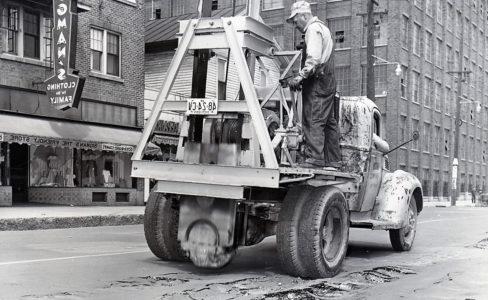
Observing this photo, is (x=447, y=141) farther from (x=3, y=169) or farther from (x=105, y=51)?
(x=3, y=169)

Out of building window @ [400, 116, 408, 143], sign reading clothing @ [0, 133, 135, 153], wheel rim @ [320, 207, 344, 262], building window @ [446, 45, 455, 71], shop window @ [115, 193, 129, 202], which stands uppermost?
building window @ [446, 45, 455, 71]

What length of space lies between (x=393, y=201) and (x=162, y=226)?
375 cm

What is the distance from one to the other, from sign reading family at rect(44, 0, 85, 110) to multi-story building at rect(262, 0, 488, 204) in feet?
75.3

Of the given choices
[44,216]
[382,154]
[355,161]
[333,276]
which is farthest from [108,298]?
[44,216]

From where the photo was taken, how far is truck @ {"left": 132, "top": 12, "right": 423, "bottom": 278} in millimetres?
6512

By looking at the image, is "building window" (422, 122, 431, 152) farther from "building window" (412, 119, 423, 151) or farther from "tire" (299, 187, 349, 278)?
"tire" (299, 187, 349, 278)

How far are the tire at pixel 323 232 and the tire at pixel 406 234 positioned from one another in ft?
9.21

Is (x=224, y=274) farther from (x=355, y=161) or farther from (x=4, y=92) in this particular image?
(x=4, y=92)

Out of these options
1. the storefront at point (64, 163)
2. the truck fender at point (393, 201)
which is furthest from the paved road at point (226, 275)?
the storefront at point (64, 163)

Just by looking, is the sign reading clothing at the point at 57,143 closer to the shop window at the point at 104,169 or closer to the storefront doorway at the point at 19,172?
the shop window at the point at 104,169

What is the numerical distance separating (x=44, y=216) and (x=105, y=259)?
7.17 meters

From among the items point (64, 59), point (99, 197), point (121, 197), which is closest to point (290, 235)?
point (64, 59)

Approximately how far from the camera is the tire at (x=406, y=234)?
32.6 ft

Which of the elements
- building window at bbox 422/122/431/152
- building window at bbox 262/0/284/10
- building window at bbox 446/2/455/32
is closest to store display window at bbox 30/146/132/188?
building window at bbox 262/0/284/10
